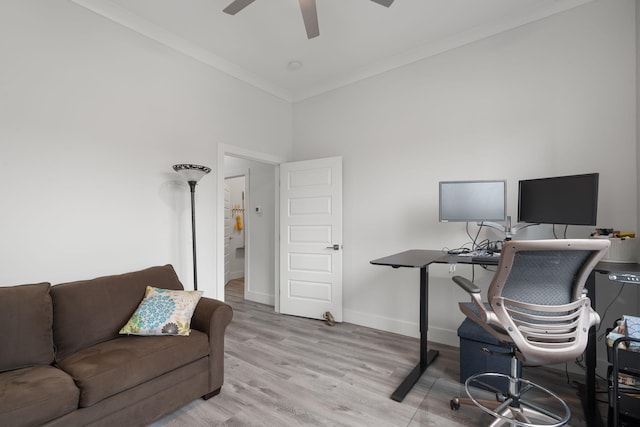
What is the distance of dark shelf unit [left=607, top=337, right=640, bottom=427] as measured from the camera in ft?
4.91

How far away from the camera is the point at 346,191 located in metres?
3.71

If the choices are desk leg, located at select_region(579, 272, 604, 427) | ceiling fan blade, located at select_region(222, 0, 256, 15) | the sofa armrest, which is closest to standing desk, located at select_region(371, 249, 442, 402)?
desk leg, located at select_region(579, 272, 604, 427)

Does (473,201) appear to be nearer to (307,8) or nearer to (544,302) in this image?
(544,302)

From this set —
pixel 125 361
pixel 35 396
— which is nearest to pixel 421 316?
pixel 125 361

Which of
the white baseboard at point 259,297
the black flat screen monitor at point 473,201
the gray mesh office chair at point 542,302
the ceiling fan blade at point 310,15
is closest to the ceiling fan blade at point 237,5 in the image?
the ceiling fan blade at point 310,15

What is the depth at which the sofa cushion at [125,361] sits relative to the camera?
156 cm

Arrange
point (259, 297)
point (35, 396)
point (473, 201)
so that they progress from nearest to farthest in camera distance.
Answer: point (35, 396), point (473, 201), point (259, 297)

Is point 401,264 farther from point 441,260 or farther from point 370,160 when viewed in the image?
point 370,160

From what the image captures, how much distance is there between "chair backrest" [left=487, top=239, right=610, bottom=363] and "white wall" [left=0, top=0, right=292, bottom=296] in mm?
2713

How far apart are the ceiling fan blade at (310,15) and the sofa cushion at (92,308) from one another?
2313 millimetres

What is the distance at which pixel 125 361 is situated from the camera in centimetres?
169

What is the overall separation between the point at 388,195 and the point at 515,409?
2.15m

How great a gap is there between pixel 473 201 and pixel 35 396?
3020mm

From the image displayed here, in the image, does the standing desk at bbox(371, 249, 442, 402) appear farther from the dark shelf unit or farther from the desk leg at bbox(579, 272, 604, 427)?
the dark shelf unit
